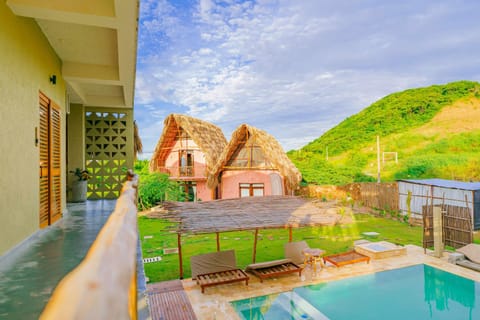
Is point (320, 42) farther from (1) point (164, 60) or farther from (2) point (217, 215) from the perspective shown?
(2) point (217, 215)

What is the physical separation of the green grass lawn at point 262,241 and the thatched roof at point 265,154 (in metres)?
4.41

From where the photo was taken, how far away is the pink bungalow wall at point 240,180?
1888cm

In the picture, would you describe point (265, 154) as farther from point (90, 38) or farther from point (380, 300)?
point (90, 38)

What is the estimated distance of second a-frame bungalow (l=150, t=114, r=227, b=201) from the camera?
2103 centimetres

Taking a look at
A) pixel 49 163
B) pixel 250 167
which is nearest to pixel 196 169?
pixel 250 167

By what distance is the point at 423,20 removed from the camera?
3212cm

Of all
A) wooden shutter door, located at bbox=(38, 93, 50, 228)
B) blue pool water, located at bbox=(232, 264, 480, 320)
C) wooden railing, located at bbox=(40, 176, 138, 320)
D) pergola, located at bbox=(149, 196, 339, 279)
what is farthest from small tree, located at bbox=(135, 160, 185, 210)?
wooden railing, located at bbox=(40, 176, 138, 320)

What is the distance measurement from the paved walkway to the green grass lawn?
349 centimetres

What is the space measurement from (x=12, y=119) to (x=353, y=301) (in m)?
7.92

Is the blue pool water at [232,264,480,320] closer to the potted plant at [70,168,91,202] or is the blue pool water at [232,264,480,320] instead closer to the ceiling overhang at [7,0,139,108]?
the ceiling overhang at [7,0,139,108]

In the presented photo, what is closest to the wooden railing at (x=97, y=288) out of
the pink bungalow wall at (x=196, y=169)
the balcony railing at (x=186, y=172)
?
the pink bungalow wall at (x=196, y=169)

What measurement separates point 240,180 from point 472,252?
1258 cm

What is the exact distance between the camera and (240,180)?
19.2 metres

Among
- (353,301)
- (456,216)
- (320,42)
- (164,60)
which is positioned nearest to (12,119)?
(353,301)
